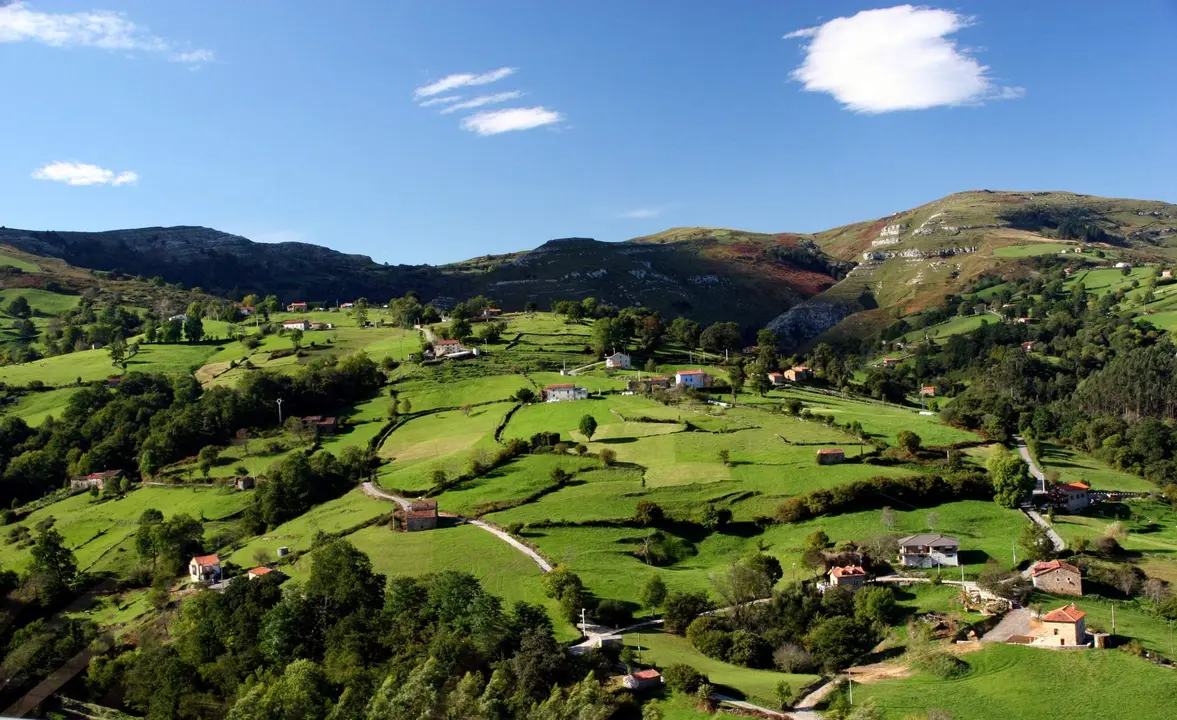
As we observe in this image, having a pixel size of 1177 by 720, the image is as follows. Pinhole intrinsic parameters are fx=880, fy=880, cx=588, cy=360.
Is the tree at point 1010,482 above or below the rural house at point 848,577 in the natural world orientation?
above

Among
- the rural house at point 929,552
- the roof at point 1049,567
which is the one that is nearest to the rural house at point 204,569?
the rural house at point 929,552

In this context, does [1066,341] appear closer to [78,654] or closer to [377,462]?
[377,462]

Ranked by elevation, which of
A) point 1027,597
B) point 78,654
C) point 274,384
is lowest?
point 78,654

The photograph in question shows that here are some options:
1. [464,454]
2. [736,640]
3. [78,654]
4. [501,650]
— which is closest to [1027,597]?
[736,640]

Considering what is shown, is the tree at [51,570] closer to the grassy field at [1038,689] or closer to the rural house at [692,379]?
the grassy field at [1038,689]

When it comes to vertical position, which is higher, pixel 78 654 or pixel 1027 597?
pixel 1027 597

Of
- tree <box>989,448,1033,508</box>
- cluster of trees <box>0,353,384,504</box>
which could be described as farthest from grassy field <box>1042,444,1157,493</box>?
cluster of trees <box>0,353,384,504</box>

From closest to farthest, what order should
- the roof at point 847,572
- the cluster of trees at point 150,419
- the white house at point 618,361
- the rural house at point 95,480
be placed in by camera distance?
the roof at point 847,572 → the rural house at point 95,480 → the cluster of trees at point 150,419 → the white house at point 618,361
